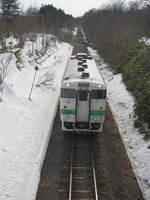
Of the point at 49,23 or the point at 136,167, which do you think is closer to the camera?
the point at 136,167

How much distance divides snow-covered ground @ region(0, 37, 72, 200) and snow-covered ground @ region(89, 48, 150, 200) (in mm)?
4440

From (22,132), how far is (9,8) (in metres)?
53.5

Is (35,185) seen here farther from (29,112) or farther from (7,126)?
(29,112)

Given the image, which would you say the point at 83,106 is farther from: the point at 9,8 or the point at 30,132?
the point at 9,8

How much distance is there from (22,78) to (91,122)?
1217 cm

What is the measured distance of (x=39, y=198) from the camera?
10.9 m

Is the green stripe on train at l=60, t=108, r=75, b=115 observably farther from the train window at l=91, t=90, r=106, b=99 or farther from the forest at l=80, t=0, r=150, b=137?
the forest at l=80, t=0, r=150, b=137

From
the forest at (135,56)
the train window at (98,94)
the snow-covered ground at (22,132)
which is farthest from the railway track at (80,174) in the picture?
the forest at (135,56)

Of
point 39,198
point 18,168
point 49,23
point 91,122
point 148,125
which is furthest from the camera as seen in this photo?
point 49,23

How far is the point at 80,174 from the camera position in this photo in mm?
12633

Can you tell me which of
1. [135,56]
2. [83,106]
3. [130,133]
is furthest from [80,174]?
[135,56]

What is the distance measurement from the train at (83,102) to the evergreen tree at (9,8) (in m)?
49.4

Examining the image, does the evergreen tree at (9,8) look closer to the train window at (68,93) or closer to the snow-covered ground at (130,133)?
the snow-covered ground at (130,133)

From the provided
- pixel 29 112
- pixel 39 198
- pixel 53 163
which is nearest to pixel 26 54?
pixel 29 112
